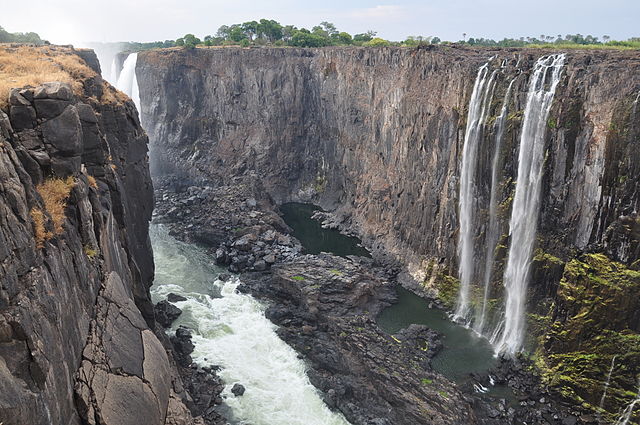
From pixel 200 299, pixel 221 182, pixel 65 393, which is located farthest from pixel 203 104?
pixel 65 393

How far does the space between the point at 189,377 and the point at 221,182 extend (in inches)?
1591

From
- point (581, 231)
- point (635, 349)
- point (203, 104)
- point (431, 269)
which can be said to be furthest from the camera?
point (203, 104)

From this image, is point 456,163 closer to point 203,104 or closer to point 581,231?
point 581,231

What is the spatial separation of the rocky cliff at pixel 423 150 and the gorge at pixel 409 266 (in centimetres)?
15

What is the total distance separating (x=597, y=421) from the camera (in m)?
25.8

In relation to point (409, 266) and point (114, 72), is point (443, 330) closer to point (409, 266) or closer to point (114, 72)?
point (409, 266)

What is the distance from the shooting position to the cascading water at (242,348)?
84.0 ft

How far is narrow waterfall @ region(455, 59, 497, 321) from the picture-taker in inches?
1394

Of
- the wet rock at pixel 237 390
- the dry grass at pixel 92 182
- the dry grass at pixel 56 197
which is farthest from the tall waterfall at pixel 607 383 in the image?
the dry grass at pixel 56 197

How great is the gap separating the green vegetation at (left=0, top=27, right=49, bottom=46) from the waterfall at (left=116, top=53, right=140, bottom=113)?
34.5 metres

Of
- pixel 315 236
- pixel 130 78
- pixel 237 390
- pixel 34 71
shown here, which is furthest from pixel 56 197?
pixel 130 78

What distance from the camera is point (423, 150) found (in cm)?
4372

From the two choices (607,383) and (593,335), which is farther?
(593,335)

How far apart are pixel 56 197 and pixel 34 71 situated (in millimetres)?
9413
